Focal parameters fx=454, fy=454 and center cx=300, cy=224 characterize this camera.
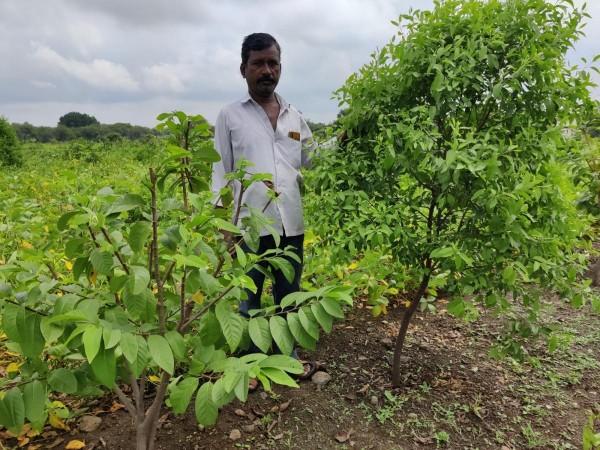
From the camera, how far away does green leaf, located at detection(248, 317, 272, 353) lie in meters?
1.31

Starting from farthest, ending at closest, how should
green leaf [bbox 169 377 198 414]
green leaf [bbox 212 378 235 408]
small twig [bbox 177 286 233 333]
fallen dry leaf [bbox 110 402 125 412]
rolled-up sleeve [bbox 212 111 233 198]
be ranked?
rolled-up sleeve [bbox 212 111 233 198], fallen dry leaf [bbox 110 402 125 412], small twig [bbox 177 286 233 333], green leaf [bbox 169 377 198 414], green leaf [bbox 212 378 235 408]

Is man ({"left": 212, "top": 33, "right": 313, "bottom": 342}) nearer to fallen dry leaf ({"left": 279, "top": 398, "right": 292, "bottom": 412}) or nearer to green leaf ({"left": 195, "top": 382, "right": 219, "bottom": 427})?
fallen dry leaf ({"left": 279, "top": 398, "right": 292, "bottom": 412})

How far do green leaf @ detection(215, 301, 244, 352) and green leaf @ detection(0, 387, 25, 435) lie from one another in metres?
0.60

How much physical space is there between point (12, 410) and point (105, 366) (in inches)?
15.3

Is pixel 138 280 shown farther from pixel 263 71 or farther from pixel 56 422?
pixel 263 71

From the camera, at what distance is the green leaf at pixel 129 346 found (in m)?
1.10

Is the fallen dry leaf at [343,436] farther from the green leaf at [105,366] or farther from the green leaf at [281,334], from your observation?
the green leaf at [105,366]

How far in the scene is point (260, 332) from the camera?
53.2 inches

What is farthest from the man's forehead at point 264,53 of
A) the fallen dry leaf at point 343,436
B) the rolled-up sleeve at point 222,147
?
the fallen dry leaf at point 343,436

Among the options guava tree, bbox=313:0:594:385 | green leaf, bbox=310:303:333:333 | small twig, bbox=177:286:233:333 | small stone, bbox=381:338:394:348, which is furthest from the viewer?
small stone, bbox=381:338:394:348

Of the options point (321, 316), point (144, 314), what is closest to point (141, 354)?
point (144, 314)

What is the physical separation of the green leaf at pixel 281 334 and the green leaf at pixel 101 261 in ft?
1.63

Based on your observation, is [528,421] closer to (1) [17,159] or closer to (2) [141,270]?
(2) [141,270]

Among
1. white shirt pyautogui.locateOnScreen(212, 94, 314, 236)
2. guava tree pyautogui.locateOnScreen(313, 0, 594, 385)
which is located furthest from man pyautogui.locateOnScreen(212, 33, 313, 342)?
guava tree pyautogui.locateOnScreen(313, 0, 594, 385)
